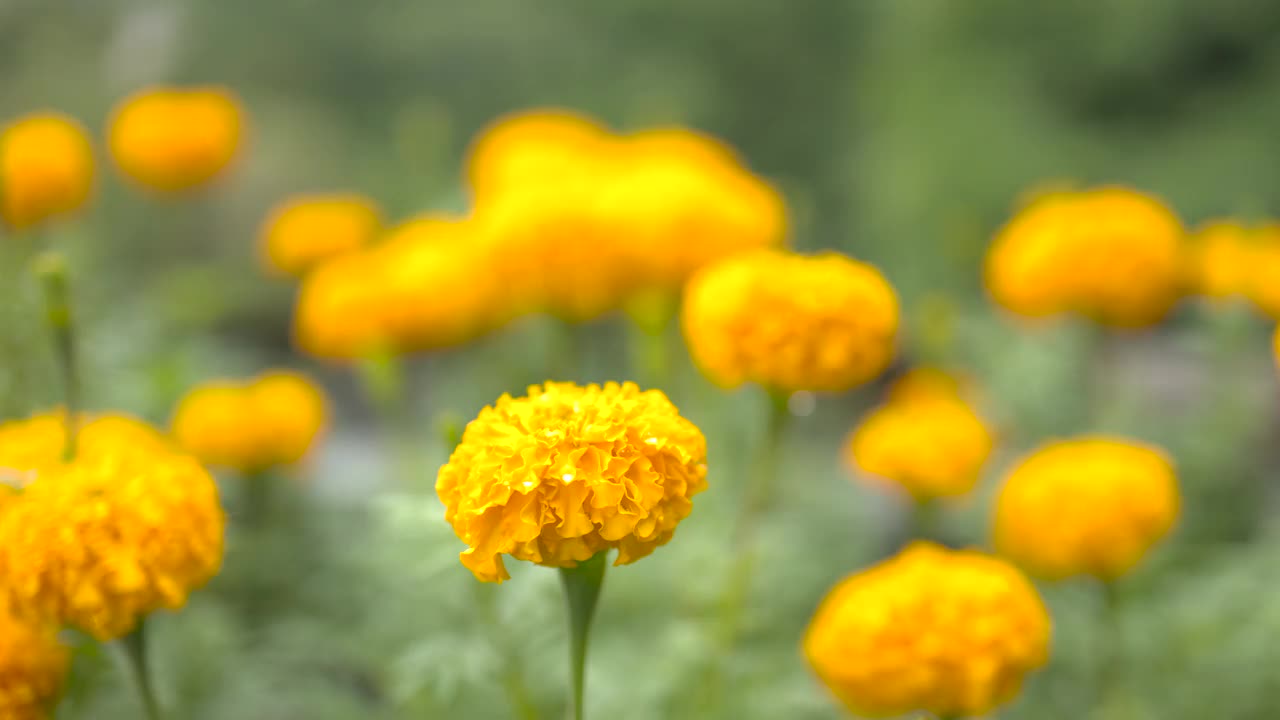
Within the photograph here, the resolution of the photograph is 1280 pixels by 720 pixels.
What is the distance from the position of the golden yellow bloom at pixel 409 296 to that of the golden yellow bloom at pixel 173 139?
28 centimetres

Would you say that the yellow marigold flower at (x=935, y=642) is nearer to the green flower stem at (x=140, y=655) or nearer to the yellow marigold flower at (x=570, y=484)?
the yellow marigold flower at (x=570, y=484)

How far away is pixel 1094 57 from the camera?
235cm

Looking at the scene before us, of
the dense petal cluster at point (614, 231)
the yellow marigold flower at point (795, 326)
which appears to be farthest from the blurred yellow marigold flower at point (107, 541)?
the dense petal cluster at point (614, 231)

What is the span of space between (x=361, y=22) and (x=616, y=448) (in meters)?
2.98

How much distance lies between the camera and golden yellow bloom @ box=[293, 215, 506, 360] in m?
1.25

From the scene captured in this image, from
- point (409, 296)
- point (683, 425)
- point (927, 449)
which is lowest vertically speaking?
point (927, 449)

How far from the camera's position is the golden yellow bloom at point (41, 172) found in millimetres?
1262

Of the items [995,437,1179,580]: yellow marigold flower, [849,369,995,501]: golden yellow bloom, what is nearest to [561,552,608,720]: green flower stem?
[995,437,1179,580]: yellow marigold flower

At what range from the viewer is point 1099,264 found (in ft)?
4.14

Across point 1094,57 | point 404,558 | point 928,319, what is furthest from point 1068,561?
point 1094,57

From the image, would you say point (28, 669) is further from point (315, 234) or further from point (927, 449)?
point (315, 234)

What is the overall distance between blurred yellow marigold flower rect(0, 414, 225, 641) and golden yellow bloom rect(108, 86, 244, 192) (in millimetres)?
948

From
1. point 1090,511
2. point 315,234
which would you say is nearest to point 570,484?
point 1090,511

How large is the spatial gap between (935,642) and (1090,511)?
288mm
